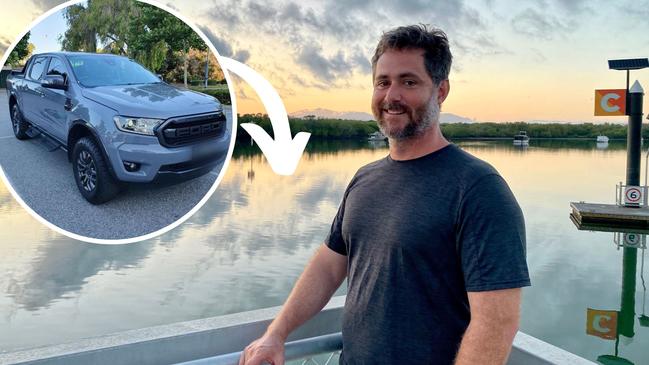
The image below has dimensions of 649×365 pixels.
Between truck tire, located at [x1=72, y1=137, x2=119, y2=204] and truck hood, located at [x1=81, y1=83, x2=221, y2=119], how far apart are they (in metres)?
0.14

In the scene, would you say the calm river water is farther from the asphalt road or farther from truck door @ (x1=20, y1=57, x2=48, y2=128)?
truck door @ (x1=20, y1=57, x2=48, y2=128)

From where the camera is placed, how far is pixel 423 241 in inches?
66.2

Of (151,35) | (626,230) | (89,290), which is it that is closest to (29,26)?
(151,35)

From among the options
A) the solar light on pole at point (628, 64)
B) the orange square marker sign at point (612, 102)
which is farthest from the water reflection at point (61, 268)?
the solar light on pole at point (628, 64)

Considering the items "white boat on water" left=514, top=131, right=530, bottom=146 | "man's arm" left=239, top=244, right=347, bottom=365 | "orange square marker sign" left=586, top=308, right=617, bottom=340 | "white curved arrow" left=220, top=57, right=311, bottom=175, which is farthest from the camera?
"white boat on water" left=514, top=131, right=530, bottom=146

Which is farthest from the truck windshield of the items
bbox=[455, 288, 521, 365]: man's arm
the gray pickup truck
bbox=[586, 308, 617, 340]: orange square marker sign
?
bbox=[586, 308, 617, 340]: orange square marker sign

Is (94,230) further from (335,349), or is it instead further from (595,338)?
(595,338)

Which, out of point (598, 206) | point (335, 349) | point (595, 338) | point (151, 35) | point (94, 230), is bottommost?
point (595, 338)

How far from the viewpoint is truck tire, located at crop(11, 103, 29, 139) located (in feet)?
6.24

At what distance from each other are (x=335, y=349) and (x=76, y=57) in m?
1.32

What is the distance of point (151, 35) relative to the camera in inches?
77.3

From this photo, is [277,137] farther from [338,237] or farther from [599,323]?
[599,323]

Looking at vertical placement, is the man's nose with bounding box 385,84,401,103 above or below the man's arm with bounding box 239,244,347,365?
above

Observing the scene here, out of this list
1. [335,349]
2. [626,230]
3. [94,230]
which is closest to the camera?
A: [94,230]
